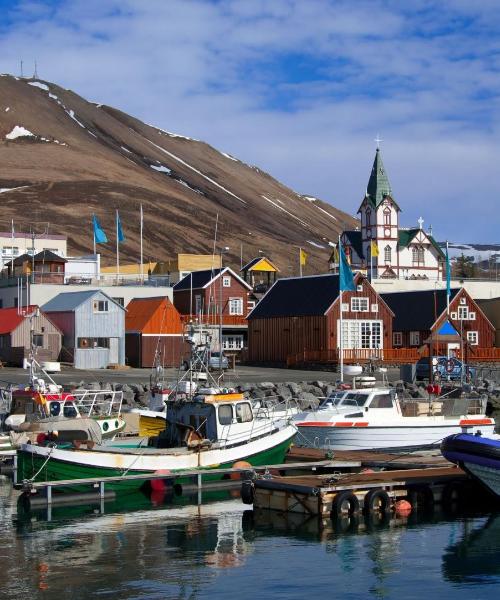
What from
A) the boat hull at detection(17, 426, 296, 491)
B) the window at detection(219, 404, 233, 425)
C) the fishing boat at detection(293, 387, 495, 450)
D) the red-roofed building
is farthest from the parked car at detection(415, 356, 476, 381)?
the boat hull at detection(17, 426, 296, 491)

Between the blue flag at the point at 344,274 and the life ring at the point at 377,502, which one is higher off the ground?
the blue flag at the point at 344,274

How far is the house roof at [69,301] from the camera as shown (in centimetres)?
7069

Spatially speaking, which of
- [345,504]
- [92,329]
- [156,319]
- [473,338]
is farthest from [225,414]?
[473,338]

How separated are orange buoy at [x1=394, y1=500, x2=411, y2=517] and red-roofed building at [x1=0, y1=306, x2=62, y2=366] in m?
43.7

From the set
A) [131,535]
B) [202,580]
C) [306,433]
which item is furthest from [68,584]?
[306,433]

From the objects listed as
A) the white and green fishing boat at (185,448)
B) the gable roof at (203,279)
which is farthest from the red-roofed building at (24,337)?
the white and green fishing boat at (185,448)

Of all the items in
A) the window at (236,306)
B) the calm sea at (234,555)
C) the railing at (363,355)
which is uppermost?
the window at (236,306)

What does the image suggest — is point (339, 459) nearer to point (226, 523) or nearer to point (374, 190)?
point (226, 523)

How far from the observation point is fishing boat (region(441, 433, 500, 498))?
86.7 ft

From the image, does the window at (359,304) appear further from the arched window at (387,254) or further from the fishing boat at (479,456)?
the fishing boat at (479,456)

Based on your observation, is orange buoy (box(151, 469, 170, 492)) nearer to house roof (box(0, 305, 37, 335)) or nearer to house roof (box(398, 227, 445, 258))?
house roof (box(0, 305, 37, 335))

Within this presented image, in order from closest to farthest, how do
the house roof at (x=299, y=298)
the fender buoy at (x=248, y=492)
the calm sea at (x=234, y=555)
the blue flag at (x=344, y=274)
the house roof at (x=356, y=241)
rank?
the calm sea at (x=234, y=555)
the fender buoy at (x=248, y=492)
the blue flag at (x=344, y=274)
the house roof at (x=299, y=298)
the house roof at (x=356, y=241)

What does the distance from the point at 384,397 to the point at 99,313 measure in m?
38.1

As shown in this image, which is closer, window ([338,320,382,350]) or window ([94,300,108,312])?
window ([94,300,108,312])
